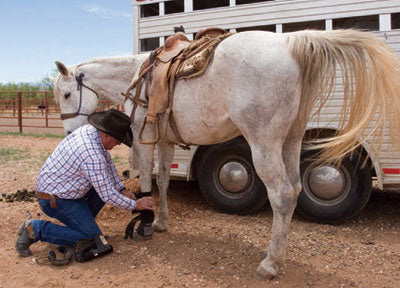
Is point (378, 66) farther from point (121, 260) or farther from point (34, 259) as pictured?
point (34, 259)

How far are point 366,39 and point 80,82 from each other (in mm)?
3182

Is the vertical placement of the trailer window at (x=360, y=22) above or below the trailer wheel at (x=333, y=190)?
above

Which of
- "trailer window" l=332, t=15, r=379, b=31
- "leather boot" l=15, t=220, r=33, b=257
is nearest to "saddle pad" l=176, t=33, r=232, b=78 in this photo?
"trailer window" l=332, t=15, r=379, b=31

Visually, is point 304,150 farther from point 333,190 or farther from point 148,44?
point 148,44

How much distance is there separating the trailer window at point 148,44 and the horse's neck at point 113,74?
2.41ft

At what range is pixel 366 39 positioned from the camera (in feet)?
8.62

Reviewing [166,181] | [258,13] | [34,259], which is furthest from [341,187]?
[34,259]

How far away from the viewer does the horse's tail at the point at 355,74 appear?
2543mm

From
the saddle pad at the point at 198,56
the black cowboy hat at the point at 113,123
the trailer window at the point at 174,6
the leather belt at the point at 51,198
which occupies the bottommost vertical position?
the leather belt at the point at 51,198

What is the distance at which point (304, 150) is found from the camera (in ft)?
13.4

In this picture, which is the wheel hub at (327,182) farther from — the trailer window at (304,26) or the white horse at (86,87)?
the white horse at (86,87)

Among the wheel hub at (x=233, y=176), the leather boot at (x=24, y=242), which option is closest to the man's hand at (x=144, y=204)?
the leather boot at (x=24, y=242)

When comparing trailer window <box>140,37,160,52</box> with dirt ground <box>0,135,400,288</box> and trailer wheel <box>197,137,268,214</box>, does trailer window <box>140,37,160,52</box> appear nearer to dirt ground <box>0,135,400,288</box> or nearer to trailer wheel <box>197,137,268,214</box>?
trailer wheel <box>197,137,268,214</box>

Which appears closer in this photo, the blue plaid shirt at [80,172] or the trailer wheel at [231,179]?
the blue plaid shirt at [80,172]
